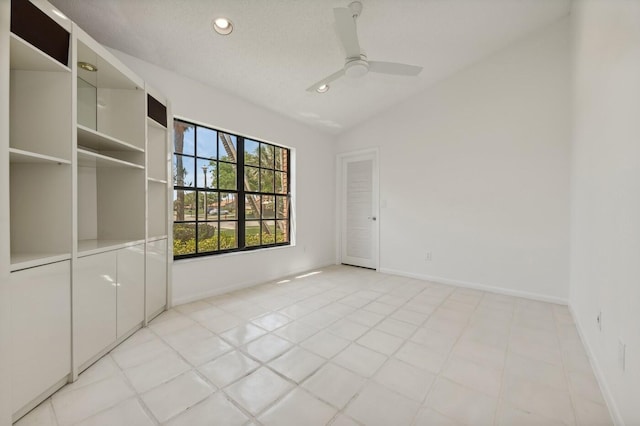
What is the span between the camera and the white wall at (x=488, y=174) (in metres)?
3.12

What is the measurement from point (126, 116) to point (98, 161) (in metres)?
0.52

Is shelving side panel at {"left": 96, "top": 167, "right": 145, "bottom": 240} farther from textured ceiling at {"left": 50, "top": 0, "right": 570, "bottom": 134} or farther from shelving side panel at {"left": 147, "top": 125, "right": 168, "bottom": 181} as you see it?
textured ceiling at {"left": 50, "top": 0, "right": 570, "bottom": 134}

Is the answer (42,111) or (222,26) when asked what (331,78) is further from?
(42,111)

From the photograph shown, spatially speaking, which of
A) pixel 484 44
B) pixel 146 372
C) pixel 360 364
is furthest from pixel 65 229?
pixel 484 44

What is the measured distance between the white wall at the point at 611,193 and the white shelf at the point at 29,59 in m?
3.06

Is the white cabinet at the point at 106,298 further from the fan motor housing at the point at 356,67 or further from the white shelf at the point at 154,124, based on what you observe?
the fan motor housing at the point at 356,67

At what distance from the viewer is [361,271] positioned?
4.64 meters

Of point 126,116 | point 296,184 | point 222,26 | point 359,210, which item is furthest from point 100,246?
point 359,210

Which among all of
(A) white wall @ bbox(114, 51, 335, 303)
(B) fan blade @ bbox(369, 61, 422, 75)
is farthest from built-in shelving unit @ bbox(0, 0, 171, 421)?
(B) fan blade @ bbox(369, 61, 422, 75)

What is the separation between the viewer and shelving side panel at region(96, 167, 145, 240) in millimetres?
2396

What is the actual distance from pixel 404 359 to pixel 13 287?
2380 millimetres

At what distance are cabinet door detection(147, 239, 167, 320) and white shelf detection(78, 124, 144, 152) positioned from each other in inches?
35.8

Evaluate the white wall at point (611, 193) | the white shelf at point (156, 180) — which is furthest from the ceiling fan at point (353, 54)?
the white shelf at point (156, 180)

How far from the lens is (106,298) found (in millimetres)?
1951
